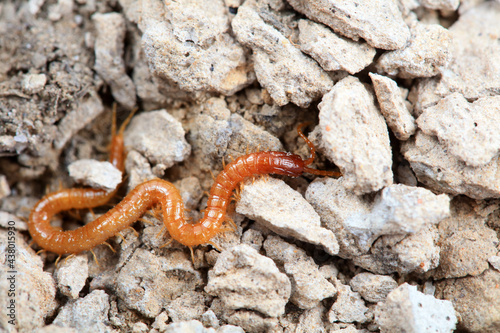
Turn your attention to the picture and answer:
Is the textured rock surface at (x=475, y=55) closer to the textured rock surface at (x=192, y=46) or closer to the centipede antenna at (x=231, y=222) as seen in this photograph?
the textured rock surface at (x=192, y=46)

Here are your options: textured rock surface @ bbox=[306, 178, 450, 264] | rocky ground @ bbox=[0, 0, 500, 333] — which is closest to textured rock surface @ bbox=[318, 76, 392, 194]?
rocky ground @ bbox=[0, 0, 500, 333]

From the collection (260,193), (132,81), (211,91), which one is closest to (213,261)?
(260,193)

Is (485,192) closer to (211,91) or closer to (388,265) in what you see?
(388,265)

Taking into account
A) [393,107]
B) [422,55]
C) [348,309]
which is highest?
[422,55]

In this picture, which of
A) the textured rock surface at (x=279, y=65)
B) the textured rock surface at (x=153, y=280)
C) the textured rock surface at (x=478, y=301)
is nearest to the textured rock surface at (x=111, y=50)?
the textured rock surface at (x=279, y=65)

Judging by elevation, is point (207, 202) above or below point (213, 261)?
above

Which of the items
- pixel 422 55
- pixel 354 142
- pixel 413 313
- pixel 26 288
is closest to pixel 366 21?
pixel 422 55

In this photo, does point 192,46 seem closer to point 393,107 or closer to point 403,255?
point 393,107
